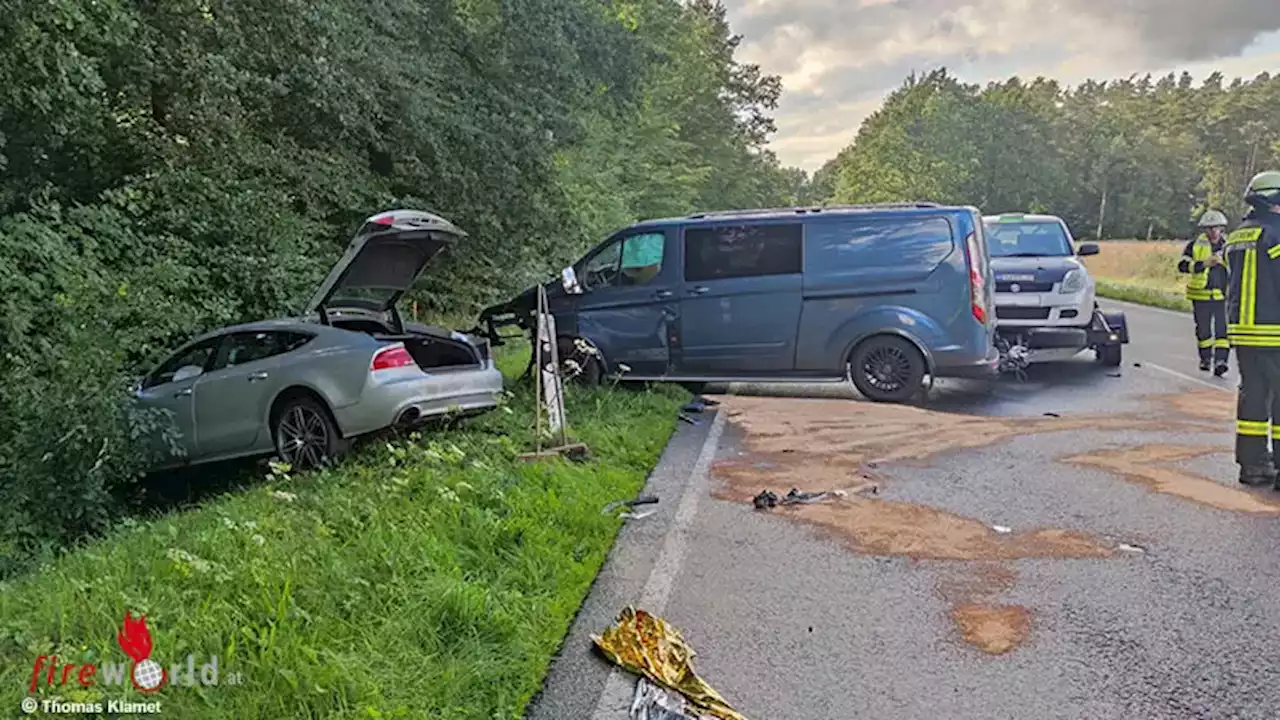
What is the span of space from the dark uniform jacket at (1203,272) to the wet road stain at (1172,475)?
5.22 m

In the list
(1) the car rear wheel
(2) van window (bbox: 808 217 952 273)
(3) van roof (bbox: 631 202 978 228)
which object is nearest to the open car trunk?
(1) the car rear wheel

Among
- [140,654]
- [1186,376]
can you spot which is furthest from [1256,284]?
[140,654]

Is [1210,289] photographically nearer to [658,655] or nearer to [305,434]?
[658,655]

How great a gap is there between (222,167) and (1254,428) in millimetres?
10733

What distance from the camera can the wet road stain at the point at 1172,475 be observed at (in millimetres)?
5480

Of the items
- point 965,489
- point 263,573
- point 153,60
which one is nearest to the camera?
point 263,573

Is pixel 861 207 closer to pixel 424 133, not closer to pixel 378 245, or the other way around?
pixel 378 245

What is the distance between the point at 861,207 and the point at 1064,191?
8421cm

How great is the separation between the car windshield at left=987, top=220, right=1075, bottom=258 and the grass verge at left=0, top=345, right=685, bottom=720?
889 centimetres

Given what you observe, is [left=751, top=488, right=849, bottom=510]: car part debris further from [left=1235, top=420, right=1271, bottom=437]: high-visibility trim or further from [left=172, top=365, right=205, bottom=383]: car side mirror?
[left=172, top=365, right=205, bottom=383]: car side mirror

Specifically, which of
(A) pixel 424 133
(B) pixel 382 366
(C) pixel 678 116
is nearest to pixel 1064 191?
(C) pixel 678 116

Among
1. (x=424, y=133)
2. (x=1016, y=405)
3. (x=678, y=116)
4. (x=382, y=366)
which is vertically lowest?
(x=1016, y=405)

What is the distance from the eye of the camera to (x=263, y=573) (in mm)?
3990

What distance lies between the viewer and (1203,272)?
37.8 ft
